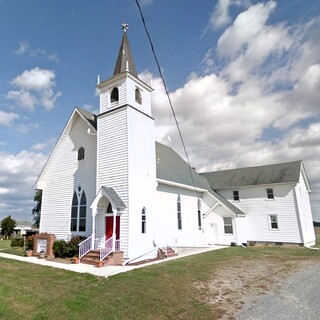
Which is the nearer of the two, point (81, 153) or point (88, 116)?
point (81, 153)

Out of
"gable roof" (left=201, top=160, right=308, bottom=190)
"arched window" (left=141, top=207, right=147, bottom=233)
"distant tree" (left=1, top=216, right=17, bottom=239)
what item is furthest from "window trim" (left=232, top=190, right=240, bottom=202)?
"distant tree" (left=1, top=216, right=17, bottom=239)

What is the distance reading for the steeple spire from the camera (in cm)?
1812

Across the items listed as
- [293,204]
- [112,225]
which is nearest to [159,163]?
[112,225]

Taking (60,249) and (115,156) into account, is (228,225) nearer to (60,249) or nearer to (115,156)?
(115,156)

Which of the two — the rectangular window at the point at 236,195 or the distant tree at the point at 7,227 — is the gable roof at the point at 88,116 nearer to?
the rectangular window at the point at 236,195

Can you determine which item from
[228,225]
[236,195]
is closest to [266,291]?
[228,225]

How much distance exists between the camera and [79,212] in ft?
61.8

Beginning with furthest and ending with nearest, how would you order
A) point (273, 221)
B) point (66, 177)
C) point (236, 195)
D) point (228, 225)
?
point (236, 195), point (273, 221), point (228, 225), point (66, 177)

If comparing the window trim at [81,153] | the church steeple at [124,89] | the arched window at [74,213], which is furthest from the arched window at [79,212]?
the church steeple at [124,89]

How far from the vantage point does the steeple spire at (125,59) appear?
59.4 feet

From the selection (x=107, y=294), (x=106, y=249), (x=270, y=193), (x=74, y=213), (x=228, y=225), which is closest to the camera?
(x=107, y=294)

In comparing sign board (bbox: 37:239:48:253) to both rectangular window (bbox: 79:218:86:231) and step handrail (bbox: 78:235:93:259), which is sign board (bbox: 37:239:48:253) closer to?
rectangular window (bbox: 79:218:86:231)

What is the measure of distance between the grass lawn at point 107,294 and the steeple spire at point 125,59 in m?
12.5

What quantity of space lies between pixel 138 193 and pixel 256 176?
15320 mm
